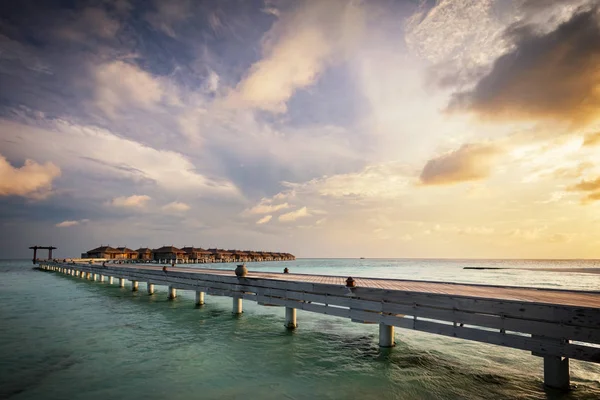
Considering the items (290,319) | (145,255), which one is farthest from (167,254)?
(290,319)

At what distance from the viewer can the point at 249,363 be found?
9602 millimetres

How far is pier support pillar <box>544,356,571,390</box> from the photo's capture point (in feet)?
23.4

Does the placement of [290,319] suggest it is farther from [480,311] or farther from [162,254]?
[162,254]

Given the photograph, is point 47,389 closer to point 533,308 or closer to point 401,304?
point 401,304

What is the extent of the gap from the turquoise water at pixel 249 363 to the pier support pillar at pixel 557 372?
0.28m

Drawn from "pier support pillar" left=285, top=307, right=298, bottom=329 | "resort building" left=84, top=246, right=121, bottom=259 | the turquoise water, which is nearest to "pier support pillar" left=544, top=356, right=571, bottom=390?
the turquoise water

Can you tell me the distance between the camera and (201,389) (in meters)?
7.75

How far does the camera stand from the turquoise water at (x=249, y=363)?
763 centimetres

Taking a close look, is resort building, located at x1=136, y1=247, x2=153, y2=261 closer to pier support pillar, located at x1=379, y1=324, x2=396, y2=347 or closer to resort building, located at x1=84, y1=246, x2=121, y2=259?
resort building, located at x1=84, y1=246, x2=121, y2=259

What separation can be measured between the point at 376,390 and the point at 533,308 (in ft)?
13.5

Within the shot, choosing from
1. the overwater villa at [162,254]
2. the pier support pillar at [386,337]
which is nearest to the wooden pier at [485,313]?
the pier support pillar at [386,337]

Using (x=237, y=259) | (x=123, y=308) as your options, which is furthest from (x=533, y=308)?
(x=237, y=259)

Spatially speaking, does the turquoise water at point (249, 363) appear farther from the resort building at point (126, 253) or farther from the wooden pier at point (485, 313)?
the resort building at point (126, 253)

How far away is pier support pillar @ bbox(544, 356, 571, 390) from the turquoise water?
0.28 metres
